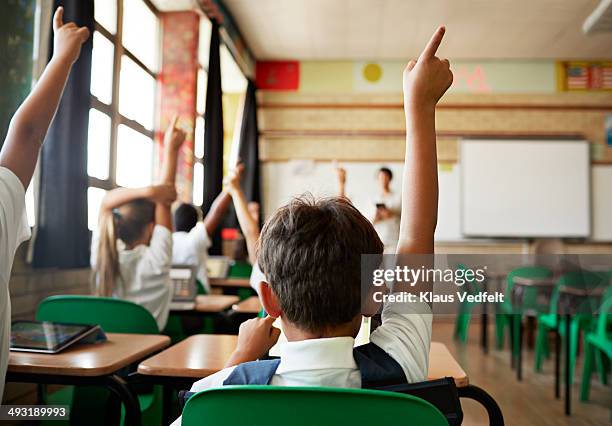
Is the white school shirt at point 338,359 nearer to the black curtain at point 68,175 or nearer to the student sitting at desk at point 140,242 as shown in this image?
the student sitting at desk at point 140,242

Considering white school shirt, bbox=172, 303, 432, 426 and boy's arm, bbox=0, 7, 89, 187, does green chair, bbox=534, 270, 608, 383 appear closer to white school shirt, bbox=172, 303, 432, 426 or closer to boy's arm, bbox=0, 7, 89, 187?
white school shirt, bbox=172, 303, 432, 426

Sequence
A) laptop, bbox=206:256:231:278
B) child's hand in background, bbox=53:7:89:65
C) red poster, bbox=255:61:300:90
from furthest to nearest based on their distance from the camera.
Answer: red poster, bbox=255:61:300:90 → laptop, bbox=206:256:231:278 → child's hand in background, bbox=53:7:89:65

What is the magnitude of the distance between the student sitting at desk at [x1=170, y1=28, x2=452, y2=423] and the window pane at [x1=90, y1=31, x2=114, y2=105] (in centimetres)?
333

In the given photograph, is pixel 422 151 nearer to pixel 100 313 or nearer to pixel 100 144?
pixel 100 313

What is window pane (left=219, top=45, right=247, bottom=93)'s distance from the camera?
6.24 m

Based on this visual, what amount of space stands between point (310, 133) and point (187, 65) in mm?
2503

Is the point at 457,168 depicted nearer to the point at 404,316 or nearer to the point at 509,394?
the point at 509,394

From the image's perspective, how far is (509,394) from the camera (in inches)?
140

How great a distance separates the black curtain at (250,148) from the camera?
22.6 ft

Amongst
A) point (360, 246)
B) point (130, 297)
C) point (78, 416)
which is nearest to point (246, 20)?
point (130, 297)

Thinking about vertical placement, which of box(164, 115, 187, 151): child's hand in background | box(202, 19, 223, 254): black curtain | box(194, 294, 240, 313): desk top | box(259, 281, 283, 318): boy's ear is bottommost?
box(194, 294, 240, 313): desk top

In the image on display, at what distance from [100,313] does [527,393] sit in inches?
113

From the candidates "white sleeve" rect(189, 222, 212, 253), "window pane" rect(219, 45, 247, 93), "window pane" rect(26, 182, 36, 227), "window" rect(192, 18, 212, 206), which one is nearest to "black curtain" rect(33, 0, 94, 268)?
"window pane" rect(26, 182, 36, 227)

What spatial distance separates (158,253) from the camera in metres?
2.38
